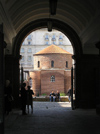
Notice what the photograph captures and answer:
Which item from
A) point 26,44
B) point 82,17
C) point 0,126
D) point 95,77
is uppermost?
point 26,44

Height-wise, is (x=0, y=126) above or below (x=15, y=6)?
below

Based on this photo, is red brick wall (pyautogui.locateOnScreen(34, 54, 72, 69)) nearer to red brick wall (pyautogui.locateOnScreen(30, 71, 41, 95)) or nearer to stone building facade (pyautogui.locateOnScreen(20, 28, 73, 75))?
red brick wall (pyautogui.locateOnScreen(30, 71, 41, 95))

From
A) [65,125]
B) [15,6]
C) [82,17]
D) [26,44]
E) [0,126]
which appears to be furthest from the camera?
[26,44]

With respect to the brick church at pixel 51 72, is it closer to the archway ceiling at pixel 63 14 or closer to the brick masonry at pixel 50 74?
the brick masonry at pixel 50 74

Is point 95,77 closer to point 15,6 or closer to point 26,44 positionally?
point 15,6

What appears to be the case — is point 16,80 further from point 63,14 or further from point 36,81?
point 36,81

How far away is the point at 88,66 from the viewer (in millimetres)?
13094

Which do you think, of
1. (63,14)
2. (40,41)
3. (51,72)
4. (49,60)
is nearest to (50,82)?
(51,72)

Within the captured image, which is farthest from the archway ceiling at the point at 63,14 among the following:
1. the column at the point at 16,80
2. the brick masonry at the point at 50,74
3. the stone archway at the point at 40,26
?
the brick masonry at the point at 50,74

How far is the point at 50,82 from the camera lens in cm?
4662

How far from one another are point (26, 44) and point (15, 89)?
209ft

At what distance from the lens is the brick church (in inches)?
1831

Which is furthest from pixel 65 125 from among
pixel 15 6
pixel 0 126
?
pixel 15 6

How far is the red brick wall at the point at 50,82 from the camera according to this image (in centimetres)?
4641
